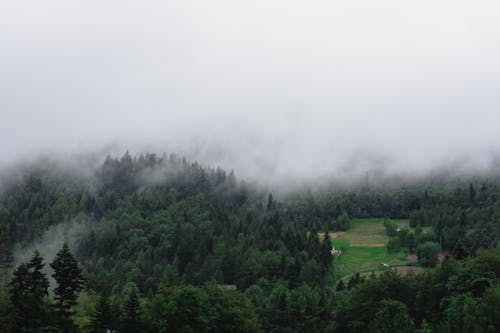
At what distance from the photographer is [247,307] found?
96.6 metres

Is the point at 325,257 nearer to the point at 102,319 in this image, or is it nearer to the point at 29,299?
the point at 102,319

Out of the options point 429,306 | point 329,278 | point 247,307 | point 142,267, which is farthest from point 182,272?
point 429,306

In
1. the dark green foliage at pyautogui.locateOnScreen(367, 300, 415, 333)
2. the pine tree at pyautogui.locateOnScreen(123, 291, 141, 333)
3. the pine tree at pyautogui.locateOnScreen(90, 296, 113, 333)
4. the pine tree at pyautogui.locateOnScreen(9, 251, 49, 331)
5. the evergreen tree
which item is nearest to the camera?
the pine tree at pyautogui.locateOnScreen(9, 251, 49, 331)

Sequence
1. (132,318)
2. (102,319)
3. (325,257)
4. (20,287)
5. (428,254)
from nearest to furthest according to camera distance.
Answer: (20,287)
(132,318)
(102,319)
(325,257)
(428,254)

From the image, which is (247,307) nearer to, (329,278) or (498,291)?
(498,291)

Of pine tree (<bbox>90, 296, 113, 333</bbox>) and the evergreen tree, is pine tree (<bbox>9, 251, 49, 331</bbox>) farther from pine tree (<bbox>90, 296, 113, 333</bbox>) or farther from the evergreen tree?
the evergreen tree

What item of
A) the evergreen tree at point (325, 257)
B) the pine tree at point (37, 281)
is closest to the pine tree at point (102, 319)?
the pine tree at point (37, 281)

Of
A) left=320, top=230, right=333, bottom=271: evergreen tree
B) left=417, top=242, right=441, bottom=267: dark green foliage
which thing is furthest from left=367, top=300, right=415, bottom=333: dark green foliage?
left=417, top=242, right=441, bottom=267: dark green foliage

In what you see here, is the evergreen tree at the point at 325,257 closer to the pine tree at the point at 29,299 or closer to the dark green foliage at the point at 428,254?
the dark green foliage at the point at 428,254

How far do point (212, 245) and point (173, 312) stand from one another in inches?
3973

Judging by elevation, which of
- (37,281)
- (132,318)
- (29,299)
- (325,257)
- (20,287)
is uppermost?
(325,257)

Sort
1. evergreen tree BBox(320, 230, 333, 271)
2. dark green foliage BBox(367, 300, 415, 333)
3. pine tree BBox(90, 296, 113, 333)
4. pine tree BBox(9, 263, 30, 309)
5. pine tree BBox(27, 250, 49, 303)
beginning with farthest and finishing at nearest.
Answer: evergreen tree BBox(320, 230, 333, 271)
dark green foliage BBox(367, 300, 415, 333)
pine tree BBox(90, 296, 113, 333)
pine tree BBox(27, 250, 49, 303)
pine tree BBox(9, 263, 30, 309)

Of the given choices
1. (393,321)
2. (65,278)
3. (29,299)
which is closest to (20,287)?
(29,299)

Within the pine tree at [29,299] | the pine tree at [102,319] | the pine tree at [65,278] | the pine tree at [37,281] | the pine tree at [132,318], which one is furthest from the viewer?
the pine tree at [102,319]
